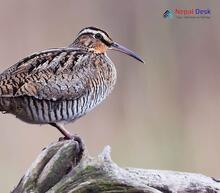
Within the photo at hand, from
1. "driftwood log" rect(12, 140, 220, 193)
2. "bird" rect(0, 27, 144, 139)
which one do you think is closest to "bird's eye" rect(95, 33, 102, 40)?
"bird" rect(0, 27, 144, 139)

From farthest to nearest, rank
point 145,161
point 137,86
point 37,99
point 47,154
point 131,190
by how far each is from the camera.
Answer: point 137,86, point 145,161, point 37,99, point 47,154, point 131,190

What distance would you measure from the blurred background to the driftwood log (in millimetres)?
1293

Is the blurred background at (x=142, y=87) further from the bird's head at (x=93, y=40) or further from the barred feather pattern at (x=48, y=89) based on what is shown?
the barred feather pattern at (x=48, y=89)

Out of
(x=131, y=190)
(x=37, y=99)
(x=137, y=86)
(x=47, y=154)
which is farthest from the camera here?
(x=137, y=86)

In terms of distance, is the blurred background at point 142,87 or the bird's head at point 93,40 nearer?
the bird's head at point 93,40

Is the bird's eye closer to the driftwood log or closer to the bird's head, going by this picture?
the bird's head

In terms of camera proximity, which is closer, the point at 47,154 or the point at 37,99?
the point at 47,154

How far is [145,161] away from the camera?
4.08 metres

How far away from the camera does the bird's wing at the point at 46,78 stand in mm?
3275

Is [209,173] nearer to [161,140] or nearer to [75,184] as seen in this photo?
[161,140]

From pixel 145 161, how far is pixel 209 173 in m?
0.41

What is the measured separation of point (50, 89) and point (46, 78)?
5 centimetres

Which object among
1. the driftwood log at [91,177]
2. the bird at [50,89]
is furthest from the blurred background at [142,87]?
the driftwood log at [91,177]

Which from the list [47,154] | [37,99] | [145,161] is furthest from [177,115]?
[47,154]
